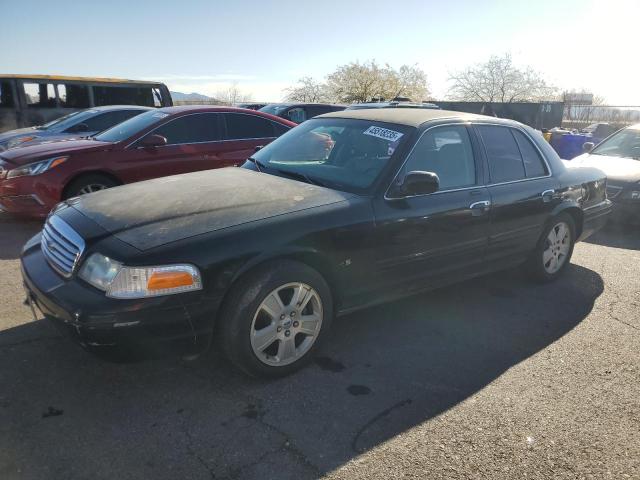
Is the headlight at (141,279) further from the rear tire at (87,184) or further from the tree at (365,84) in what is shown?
the tree at (365,84)

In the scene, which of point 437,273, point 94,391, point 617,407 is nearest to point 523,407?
point 617,407

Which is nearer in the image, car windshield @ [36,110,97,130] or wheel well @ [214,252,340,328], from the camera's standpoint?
wheel well @ [214,252,340,328]

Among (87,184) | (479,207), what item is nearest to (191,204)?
(479,207)

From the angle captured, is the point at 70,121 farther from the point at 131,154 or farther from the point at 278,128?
the point at 278,128

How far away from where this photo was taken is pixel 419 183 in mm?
3271

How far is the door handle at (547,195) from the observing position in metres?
4.44

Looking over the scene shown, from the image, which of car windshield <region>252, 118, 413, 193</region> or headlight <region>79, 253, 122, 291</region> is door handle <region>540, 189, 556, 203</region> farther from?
headlight <region>79, 253, 122, 291</region>

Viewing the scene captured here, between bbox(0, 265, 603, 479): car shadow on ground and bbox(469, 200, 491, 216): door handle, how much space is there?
89cm

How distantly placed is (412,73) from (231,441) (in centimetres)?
3987

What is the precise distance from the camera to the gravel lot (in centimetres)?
230

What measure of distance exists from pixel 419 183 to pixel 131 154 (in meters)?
4.21

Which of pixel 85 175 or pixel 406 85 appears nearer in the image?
pixel 85 175

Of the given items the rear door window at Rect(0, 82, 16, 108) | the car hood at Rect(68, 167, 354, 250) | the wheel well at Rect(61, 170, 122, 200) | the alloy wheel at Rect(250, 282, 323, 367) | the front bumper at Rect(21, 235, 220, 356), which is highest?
the rear door window at Rect(0, 82, 16, 108)

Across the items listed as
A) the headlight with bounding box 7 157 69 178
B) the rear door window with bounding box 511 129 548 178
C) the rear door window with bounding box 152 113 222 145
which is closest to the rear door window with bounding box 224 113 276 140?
the rear door window with bounding box 152 113 222 145
